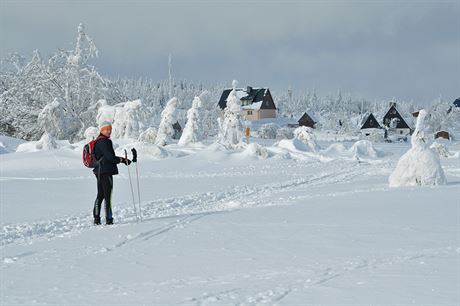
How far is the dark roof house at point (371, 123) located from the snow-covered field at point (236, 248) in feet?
245

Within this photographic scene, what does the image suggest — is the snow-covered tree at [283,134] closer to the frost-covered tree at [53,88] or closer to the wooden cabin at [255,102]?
the frost-covered tree at [53,88]

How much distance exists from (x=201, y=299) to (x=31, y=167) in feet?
61.1

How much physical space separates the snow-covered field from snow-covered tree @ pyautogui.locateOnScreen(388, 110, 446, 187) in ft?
1.77

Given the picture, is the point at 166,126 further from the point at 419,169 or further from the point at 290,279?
the point at 290,279

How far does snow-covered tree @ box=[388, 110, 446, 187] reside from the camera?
13.4 metres

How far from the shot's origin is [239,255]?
6.03m

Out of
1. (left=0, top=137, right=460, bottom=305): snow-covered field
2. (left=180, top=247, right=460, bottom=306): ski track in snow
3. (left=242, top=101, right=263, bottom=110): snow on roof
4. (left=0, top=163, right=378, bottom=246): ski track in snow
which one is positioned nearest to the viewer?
(left=180, top=247, right=460, bottom=306): ski track in snow

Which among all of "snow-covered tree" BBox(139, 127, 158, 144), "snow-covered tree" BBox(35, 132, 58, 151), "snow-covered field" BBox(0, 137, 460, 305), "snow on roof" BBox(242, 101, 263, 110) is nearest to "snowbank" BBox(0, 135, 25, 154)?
"snow-covered tree" BBox(35, 132, 58, 151)

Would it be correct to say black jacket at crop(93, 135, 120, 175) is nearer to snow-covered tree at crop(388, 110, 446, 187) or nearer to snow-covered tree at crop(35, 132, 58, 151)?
snow-covered tree at crop(388, 110, 446, 187)

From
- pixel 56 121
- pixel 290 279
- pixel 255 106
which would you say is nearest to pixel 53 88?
pixel 56 121

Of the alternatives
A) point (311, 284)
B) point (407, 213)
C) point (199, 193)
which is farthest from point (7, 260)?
point (199, 193)

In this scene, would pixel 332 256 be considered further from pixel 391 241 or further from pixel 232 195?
pixel 232 195

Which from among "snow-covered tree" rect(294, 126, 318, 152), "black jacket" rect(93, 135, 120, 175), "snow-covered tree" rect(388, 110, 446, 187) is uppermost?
"snow-covered tree" rect(294, 126, 318, 152)

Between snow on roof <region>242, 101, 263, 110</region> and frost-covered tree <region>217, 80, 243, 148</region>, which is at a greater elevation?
snow on roof <region>242, 101, 263, 110</region>
